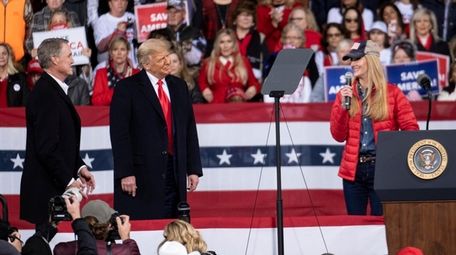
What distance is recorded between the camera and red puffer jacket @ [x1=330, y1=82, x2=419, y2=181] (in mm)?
13016

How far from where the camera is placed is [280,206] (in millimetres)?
11961

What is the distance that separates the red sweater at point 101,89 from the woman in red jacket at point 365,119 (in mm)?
3949

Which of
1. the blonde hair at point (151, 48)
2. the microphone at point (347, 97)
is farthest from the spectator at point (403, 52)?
the blonde hair at point (151, 48)

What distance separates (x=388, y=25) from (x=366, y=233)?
6304 millimetres

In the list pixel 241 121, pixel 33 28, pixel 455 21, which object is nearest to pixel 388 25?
pixel 455 21

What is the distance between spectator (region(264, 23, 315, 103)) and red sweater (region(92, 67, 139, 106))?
1586 millimetres

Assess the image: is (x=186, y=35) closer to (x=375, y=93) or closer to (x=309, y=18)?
(x=309, y=18)

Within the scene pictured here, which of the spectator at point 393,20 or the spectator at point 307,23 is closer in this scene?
the spectator at point 307,23

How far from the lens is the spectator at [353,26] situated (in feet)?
58.5

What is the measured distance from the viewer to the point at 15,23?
1733 centimetres

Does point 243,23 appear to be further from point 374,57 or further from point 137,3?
point 374,57

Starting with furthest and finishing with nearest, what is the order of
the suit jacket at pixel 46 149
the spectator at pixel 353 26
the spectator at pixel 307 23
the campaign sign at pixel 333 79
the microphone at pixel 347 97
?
the spectator at pixel 353 26 < the spectator at pixel 307 23 < the campaign sign at pixel 333 79 < the microphone at pixel 347 97 < the suit jacket at pixel 46 149

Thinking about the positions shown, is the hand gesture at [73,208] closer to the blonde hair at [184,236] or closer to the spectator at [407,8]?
the blonde hair at [184,236]

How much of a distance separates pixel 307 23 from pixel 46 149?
249 inches
